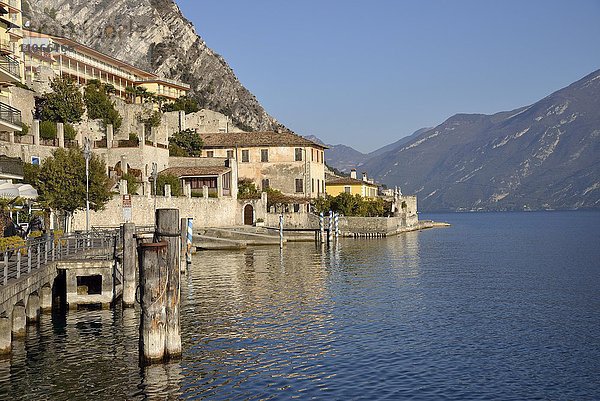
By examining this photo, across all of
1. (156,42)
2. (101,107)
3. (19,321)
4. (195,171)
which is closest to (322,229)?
(195,171)

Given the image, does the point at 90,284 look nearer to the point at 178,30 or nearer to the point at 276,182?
the point at 276,182

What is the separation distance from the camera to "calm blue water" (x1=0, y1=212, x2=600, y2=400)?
69.7 feet

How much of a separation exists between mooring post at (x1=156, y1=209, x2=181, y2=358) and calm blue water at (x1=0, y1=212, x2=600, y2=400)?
0.83 m

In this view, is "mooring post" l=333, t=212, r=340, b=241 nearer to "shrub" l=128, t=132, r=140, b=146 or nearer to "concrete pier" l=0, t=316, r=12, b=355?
"shrub" l=128, t=132, r=140, b=146

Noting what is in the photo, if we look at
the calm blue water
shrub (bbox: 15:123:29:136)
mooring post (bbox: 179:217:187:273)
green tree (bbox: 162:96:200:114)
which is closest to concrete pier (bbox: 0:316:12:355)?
the calm blue water

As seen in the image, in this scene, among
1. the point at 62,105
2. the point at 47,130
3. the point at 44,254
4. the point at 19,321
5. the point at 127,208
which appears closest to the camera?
the point at 19,321

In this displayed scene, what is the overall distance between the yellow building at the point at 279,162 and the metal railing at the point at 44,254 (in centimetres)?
5576

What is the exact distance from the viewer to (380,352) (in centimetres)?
2577

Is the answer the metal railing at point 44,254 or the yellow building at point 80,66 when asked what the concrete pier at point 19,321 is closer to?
the metal railing at point 44,254

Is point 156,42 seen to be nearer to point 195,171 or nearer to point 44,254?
point 195,171

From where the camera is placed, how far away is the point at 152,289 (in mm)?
20797

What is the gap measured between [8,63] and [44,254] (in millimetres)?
26695

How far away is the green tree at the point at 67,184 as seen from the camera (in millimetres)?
50750

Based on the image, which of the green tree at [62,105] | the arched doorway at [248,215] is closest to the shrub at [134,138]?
the green tree at [62,105]
